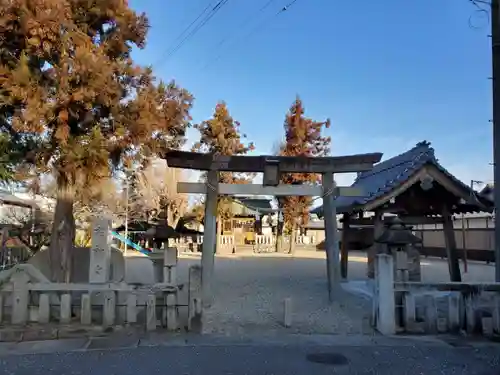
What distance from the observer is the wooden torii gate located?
9.38m

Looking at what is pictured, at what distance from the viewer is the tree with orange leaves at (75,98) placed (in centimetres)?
680

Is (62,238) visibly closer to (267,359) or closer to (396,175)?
(267,359)

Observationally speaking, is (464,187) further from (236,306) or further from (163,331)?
(163,331)

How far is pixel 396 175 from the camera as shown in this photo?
10.8 meters

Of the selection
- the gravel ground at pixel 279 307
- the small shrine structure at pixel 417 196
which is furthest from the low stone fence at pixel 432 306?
the small shrine structure at pixel 417 196

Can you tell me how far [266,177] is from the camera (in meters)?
9.67

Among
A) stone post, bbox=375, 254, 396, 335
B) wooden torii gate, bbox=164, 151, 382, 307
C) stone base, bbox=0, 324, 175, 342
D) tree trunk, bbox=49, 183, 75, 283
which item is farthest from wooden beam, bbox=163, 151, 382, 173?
stone base, bbox=0, 324, 175, 342

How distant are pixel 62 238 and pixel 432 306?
6.58 metres

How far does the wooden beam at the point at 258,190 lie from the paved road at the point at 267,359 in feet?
13.2

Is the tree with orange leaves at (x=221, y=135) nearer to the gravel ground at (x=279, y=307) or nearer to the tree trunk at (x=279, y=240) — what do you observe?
the tree trunk at (x=279, y=240)

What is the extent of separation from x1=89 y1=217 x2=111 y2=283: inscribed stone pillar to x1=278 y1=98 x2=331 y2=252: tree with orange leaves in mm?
17635

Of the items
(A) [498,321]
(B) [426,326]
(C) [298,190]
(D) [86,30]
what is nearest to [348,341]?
Result: (B) [426,326]

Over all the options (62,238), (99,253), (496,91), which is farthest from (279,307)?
(496,91)

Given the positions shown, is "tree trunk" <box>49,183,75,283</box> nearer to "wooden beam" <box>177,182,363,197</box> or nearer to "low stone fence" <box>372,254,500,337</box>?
"wooden beam" <box>177,182,363,197</box>
